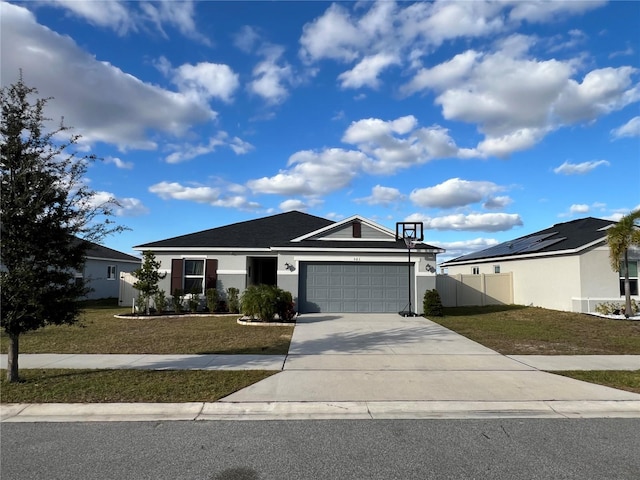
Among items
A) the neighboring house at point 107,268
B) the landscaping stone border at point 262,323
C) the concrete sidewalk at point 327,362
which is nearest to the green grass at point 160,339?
the landscaping stone border at point 262,323

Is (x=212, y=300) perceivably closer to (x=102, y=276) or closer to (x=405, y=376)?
(x=405, y=376)

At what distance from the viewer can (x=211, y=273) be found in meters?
19.7

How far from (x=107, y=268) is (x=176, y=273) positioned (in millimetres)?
14216

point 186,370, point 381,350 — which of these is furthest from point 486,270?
point 186,370

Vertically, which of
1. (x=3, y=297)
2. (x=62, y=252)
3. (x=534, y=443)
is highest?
(x=62, y=252)

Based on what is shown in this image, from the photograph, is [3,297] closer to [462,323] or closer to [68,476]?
[68,476]

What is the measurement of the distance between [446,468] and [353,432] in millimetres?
1291

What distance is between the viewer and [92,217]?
738 centimetres

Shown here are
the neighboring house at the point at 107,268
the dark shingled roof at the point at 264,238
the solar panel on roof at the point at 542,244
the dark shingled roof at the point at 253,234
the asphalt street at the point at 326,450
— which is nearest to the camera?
the asphalt street at the point at 326,450

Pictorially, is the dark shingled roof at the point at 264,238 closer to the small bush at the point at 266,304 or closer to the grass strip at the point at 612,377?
the small bush at the point at 266,304

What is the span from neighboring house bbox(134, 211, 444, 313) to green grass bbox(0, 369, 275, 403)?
10797 mm

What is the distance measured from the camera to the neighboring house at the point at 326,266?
18.6 metres

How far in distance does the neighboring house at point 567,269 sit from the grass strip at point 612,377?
1141 centimetres

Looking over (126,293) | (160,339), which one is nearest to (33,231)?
(160,339)
